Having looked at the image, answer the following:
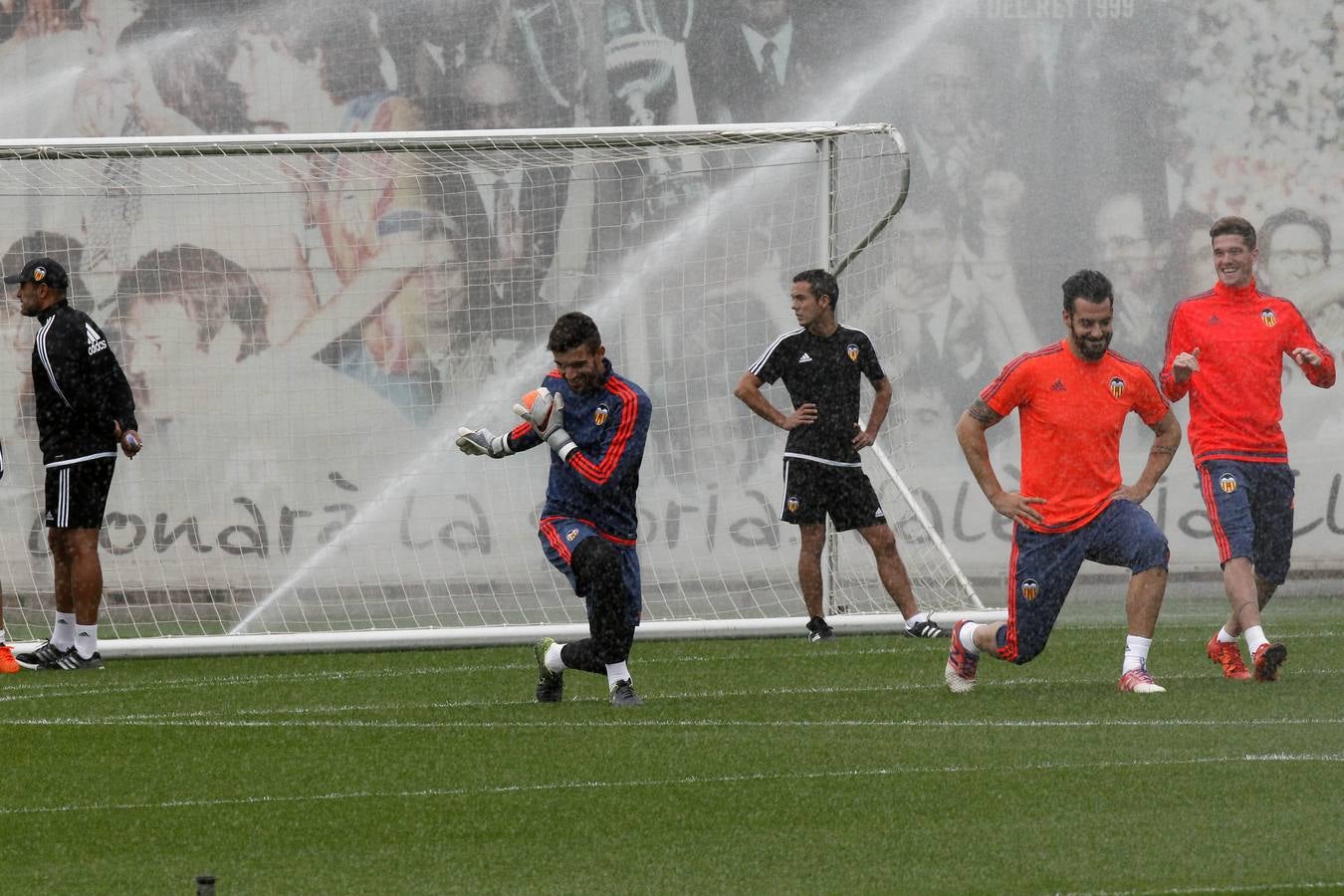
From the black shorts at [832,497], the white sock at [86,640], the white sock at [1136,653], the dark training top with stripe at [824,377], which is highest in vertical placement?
the dark training top with stripe at [824,377]

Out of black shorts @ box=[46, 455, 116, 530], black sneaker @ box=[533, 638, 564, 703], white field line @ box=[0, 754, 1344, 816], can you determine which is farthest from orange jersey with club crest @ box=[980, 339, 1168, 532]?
black shorts @ box=[46, 455, 116, 530]

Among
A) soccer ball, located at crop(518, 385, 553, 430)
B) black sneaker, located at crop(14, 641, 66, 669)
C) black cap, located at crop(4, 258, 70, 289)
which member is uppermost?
black cap, located at crop(4, 258, 70, 289)

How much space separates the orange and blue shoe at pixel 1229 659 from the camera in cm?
917

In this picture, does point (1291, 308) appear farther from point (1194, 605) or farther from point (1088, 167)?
point (1088, 167)

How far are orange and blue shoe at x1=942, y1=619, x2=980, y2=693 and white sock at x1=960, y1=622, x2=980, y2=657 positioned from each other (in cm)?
2

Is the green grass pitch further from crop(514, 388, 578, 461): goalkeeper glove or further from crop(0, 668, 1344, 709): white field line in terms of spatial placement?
crop(514, 388, 578, 461): goalkeeper glove

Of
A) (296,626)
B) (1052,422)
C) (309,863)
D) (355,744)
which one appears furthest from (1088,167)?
(309,863)

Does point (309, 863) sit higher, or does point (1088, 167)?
point (1088, 167)

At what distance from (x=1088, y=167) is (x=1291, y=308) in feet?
21.9

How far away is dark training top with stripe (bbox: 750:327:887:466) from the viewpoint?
1166 cm

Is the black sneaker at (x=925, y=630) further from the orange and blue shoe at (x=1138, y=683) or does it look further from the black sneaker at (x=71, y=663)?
the black sneaker at (x=71, y=663)

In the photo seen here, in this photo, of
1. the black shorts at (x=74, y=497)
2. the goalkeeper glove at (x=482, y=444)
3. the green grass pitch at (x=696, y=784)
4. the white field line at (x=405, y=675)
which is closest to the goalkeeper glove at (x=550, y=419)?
the goalkeeper glove at (x=482, y=444)

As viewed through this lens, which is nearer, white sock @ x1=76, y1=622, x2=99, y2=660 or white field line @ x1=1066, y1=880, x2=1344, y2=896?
white field line @ x1=1066, y1=880, x2=1344, y2=896

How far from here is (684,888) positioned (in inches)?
205
